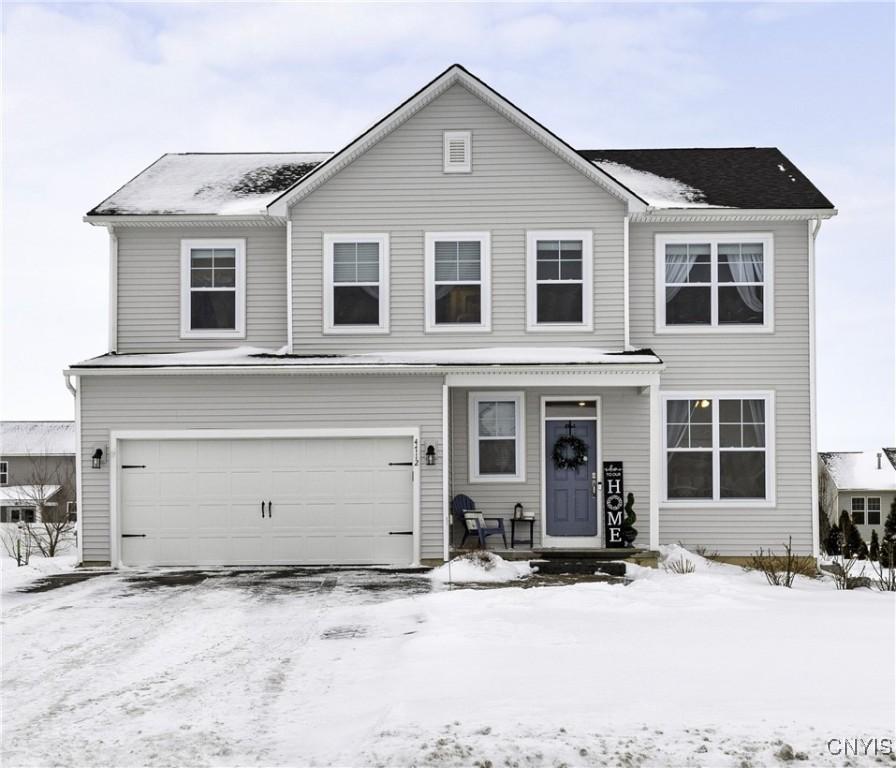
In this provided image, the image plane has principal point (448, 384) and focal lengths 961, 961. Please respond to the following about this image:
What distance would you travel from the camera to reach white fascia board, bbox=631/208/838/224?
1639cm

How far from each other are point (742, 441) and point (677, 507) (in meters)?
1.62

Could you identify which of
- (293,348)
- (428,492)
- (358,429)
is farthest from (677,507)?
(293,348)

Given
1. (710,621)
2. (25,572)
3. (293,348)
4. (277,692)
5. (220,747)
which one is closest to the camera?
(220,747)

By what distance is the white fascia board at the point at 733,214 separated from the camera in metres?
16.4

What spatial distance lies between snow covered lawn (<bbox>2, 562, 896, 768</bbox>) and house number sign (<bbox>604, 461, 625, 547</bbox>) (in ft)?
11.6

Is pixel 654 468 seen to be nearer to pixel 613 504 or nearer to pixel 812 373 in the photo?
pixel 613 504

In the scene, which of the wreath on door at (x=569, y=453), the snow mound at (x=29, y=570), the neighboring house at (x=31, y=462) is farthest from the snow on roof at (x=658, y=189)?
the neighboring house at (x=31, y=462)

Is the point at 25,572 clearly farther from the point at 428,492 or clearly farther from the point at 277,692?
the point at 277,692

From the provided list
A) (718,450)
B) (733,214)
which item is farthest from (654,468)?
(733,214)

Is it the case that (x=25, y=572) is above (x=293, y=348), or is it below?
below

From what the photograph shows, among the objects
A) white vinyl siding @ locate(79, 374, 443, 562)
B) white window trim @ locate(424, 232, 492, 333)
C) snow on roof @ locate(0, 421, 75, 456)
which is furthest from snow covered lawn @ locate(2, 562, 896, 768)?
snow on roof @ locate(0, 421, 75, 456)

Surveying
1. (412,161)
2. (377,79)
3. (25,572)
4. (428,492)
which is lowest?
(25,572)

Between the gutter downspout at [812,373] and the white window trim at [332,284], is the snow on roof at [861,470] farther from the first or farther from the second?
the white window trim at [332,284]

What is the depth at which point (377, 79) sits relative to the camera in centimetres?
2198
